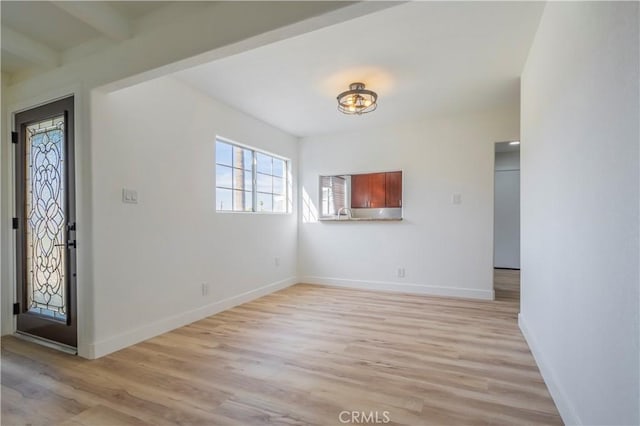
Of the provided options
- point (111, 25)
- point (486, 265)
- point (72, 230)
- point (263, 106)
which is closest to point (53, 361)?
point (72, 230)

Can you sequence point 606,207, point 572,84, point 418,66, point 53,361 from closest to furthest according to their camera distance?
point 606,207
point 572,84
point 53,361
point 418,66

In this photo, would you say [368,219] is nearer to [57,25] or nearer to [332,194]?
[332,194]

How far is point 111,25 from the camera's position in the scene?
6.93 ft

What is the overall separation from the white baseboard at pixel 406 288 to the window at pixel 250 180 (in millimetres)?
1315

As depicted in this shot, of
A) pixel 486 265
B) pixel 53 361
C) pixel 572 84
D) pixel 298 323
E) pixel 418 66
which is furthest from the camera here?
pixel 486 265

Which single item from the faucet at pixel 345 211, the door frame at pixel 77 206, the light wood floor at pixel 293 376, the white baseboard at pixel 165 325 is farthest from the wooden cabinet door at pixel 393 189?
the door frame at pixel 77 206

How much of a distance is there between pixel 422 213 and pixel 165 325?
3.44 meters

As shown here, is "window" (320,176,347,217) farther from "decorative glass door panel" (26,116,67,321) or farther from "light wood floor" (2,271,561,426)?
"decorative glass door panel" (26,116,67,321)

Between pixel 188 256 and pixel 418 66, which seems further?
pixel 188 256

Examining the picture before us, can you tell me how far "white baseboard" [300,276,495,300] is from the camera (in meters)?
4.14

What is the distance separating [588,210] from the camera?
4.40 ft

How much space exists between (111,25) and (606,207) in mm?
2931

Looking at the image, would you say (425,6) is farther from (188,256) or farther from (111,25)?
(188,256)

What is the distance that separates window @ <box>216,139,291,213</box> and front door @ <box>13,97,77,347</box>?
1.46 m
